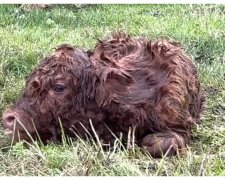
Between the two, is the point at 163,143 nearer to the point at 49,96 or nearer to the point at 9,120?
the point at 49,96

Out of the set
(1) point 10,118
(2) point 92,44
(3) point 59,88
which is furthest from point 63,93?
(2) point 92,44

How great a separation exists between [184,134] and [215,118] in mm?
745

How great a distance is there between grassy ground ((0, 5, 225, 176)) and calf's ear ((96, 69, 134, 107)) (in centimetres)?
32

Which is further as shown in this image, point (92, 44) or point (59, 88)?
point (92, 44)

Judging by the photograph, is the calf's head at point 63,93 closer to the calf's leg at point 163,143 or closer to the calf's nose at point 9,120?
the calf's nose at point 9,120

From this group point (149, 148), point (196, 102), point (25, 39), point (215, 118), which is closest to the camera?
point (149, 148)

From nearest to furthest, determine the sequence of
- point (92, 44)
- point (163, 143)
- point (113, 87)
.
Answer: point (163, 143), point (113, 87), point (92, 44)

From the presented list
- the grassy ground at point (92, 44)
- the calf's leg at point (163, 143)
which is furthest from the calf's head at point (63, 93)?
the calf's leg at point (163, 143)

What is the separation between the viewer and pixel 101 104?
484cm

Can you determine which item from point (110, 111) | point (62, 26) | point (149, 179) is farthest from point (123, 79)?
point (62, 26)

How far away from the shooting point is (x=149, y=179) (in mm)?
2791

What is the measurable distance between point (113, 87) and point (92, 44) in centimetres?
293

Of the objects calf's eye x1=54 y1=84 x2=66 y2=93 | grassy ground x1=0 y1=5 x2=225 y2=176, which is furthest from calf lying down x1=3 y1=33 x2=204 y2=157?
grassy ground x1=0 y1=5 x2=225 y2=176

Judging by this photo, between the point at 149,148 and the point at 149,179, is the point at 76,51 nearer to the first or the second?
the point at 149,148
